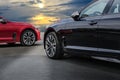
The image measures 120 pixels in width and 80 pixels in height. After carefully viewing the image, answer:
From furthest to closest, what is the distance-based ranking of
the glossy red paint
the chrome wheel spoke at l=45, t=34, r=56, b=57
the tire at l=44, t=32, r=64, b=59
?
the glossy red paint, the chrome wheel spoke at l=45, t=34, r=56, b=57, the tire at l=44, t=32, r=64, b=59

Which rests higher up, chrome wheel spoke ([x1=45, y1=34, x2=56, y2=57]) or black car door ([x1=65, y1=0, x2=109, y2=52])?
black car door ([x1=65, y1=0, x2=109, y2=52])

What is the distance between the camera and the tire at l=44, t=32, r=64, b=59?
979 centimetres

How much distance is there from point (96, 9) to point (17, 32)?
7.09 metres

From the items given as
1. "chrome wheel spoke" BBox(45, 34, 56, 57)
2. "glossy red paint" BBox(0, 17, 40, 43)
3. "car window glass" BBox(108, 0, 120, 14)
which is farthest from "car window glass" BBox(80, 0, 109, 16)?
"glossy red paint" BBox(0, 17, 40, 43)

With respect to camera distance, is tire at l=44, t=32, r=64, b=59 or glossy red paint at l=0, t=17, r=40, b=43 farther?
glossy red paint at l=0, t=17, r=40, b=43

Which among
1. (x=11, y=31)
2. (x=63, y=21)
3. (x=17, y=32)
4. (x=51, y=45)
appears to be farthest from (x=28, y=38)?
(x=63, y=21)

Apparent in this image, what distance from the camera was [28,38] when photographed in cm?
1559

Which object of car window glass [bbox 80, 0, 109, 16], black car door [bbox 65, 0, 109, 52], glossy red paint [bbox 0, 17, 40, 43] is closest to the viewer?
black car door [bbox 65, 0, 109, 52]

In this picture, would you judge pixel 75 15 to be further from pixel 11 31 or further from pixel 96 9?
pixel 11 31

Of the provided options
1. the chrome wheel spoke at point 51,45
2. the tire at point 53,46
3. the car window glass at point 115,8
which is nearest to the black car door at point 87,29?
the car window glass at point 115,8

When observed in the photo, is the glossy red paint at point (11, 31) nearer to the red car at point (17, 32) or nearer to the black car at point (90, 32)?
the red car at point (17, 32)

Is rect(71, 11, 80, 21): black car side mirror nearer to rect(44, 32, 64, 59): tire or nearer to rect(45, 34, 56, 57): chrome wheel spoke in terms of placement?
rect(44, 32, 64, 59): tire

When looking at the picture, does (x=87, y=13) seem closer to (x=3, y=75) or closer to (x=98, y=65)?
(x=98, y=65)

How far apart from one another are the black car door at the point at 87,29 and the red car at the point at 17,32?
20.0ft
